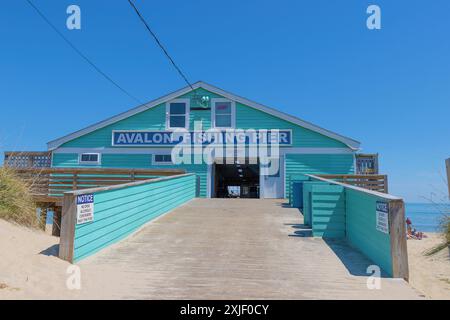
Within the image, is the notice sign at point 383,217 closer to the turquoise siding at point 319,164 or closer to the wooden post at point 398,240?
the wooden post at point 398,240

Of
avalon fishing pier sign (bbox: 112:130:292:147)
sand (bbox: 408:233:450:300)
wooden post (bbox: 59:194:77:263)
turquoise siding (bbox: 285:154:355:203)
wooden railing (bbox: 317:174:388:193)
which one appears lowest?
sand (bbox: 408:233:450:300)

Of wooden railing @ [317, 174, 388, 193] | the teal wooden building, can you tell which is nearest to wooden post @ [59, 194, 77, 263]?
wooden railing @ [317, 174, 388, 193]

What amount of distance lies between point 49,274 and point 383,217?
4.62m

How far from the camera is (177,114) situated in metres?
17.1

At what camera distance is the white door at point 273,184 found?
1630 centimetres

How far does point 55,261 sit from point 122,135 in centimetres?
1276

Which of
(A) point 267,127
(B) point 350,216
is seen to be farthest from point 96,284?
(A) point 267,127

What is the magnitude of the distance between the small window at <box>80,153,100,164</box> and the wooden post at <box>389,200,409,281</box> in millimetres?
15094

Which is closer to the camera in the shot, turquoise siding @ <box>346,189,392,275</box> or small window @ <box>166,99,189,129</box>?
turquoise siding @ <box>346,189,392,275</box>

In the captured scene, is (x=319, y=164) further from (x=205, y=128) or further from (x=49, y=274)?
(x=49, y=274)

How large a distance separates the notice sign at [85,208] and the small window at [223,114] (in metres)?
11.5

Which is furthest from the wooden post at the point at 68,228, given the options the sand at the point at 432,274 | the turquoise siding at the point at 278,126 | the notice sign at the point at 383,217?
the turquoise siding at the point at 278,126

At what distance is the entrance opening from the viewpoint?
20489 millimetres

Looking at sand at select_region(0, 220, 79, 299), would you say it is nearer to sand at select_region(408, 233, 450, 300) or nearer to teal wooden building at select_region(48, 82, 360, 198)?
sand at select_region(408, 233, 450, 300)
